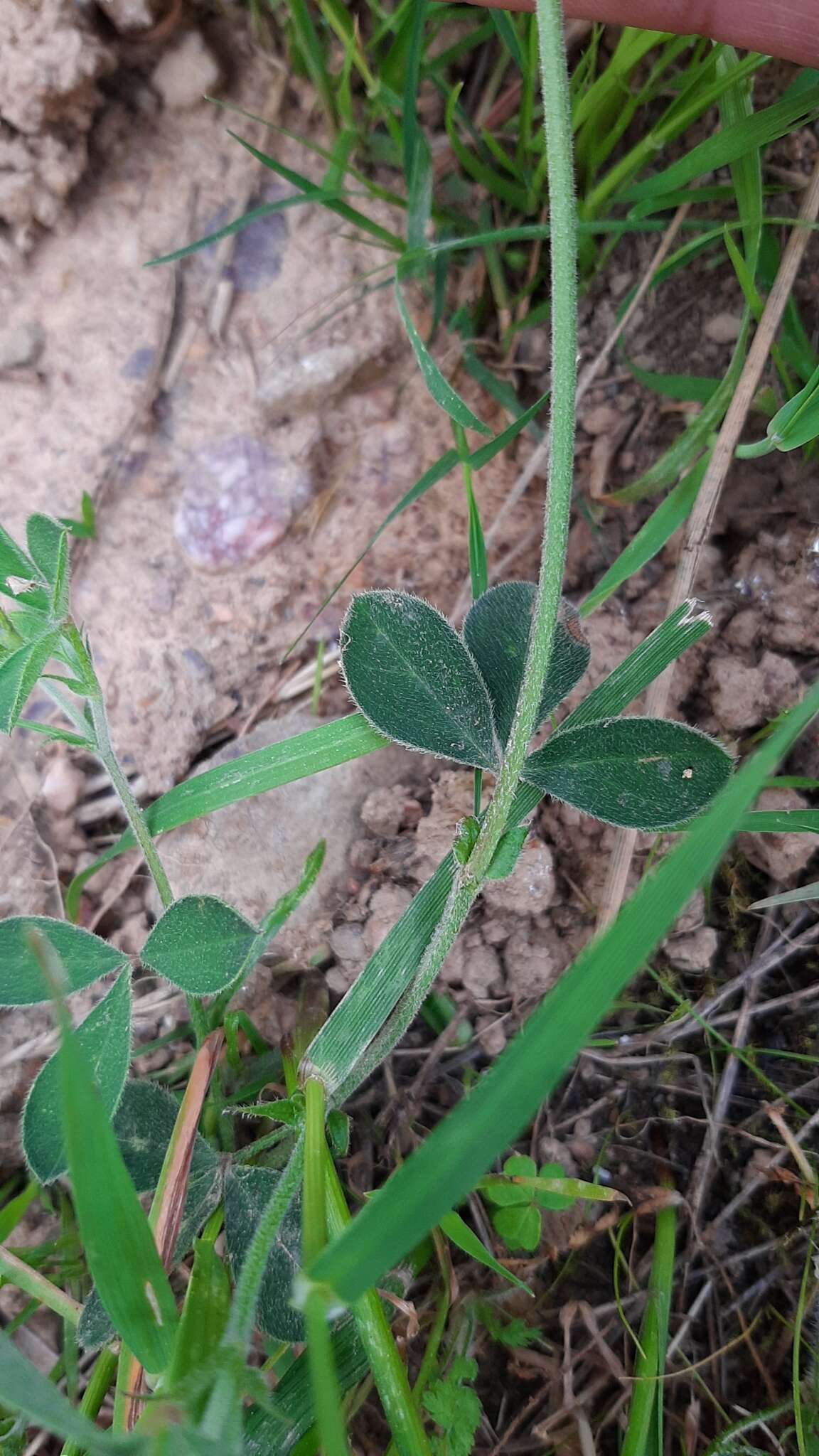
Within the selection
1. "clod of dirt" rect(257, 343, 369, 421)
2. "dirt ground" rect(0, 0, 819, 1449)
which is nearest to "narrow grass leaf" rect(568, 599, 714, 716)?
"dirt ground" rect(0, 0, 819, 1449)

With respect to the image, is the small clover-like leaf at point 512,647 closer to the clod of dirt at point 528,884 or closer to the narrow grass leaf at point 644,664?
the narrow grass leaf at point 644,664

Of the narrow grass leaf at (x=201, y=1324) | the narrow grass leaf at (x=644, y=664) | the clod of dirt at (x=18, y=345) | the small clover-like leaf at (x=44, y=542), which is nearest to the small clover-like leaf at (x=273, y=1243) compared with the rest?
the narrow grass leaf at (x=201, y=1324)

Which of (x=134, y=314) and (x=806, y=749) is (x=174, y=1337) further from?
(x=134, y=314)

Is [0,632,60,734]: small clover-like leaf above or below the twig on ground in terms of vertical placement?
above

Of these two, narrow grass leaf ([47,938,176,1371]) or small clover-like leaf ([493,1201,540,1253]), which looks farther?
small clover-like leaf ([493,1201,540,1253])

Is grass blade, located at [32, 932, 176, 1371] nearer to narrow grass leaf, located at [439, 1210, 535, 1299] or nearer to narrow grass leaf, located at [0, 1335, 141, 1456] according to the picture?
narrow grass leaf, located at [0, 1335, 141, 1456]

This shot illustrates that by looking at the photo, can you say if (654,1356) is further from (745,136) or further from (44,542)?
(745,136)

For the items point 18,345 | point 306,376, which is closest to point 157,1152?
point 306,376
